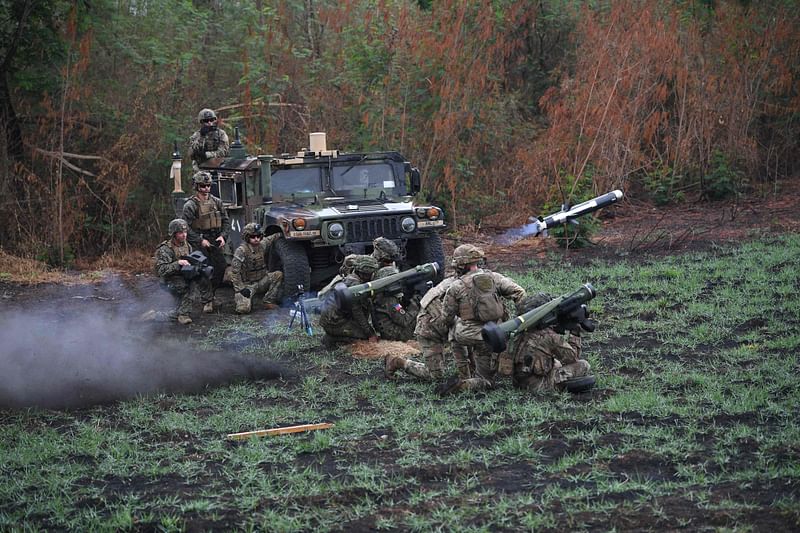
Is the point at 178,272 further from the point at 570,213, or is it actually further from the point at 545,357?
the point at 545,357

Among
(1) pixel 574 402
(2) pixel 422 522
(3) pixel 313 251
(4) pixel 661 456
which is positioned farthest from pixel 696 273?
(2) pixel 422 522

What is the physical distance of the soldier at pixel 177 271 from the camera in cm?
1171

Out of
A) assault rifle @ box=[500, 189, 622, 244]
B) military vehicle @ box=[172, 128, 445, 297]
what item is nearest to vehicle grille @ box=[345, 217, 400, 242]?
military vehicle @ box=[172, 128, 445, 297]

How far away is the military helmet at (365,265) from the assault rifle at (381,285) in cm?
34

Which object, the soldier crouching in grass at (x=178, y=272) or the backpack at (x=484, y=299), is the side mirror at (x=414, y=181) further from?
the backpack at (x=484, y=299)

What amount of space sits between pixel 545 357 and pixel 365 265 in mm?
2394

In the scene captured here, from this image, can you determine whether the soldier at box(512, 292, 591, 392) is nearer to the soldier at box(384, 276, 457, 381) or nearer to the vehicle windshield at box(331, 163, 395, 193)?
the soldier at box(384, 276, 457, 381)

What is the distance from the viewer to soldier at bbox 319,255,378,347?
961 centimetres

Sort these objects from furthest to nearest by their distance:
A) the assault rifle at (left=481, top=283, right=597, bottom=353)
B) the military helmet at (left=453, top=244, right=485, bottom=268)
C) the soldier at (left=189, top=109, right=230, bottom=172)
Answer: the soldier at (left=189, top=109, right=230, bottom=172) < the military helmet at (left=453, top=244, right=485, bottom=268) < the assault rifle at (left=481, top=283, right=597, bottom=353)

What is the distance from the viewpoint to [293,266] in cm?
1159

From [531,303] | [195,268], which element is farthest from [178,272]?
[531,303]

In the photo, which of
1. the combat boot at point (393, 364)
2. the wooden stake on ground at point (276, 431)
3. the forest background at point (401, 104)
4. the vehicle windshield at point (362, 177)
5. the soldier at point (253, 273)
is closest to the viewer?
the wooden stake on ground at point (276, 431)

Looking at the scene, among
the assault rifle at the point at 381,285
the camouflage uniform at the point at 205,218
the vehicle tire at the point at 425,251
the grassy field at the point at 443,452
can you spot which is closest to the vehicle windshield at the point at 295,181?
the camouflage uniform at the point at 205,218

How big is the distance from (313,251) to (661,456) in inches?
259
